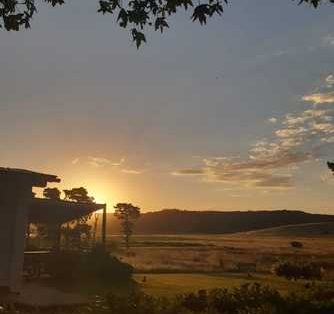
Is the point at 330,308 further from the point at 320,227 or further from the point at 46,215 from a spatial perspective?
the point at 320,227

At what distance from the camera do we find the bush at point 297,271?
91.7 feet

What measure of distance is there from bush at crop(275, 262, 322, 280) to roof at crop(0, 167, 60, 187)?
15.1m

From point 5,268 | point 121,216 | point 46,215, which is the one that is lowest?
point 5,268

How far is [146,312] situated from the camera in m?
10.7

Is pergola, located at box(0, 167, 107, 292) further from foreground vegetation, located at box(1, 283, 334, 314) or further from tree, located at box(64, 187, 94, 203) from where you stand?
tree, located at box(64, 187, 94, 203)

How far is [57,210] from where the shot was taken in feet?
81.5

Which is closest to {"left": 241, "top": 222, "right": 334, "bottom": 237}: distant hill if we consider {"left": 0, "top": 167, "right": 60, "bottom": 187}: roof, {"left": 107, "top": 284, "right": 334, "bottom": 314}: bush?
{"left": 0, "top": 167, "right": 60, "bottom": 187}: roof

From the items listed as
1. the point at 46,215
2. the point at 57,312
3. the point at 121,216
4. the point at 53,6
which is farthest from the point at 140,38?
the point at 121,216

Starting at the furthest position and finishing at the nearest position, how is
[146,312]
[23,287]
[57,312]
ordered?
[23,287] → [57,312] → [146,312]

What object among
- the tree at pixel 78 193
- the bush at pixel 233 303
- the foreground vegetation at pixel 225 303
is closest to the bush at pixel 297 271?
the foreground vegetation at pixel 225 303

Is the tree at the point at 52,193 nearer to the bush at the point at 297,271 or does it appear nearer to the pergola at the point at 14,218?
the bush at the point at 297,271

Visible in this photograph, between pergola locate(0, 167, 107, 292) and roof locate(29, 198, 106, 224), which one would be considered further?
roof locate(29, 198, 106, 224)

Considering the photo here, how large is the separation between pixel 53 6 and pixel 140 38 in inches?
58.0

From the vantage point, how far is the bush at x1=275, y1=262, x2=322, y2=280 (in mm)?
27953
